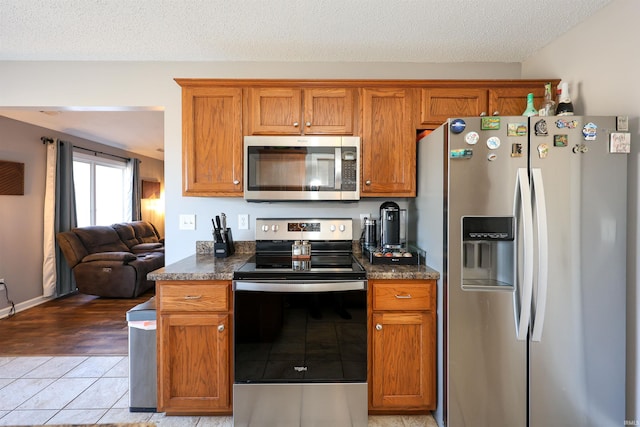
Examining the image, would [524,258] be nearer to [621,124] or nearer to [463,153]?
[463,153]

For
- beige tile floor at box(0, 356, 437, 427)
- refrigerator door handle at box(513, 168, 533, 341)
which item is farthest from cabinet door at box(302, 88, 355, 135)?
beige tile floor at box(0, 356, 437, 427)

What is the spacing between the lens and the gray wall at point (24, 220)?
12.3ft

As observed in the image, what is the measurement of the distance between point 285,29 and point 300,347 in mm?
1966

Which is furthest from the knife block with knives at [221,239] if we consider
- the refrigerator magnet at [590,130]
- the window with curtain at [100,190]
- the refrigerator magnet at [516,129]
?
the window with curtain at [100,190]

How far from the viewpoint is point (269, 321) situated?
177cm

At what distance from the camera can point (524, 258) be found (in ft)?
5.17

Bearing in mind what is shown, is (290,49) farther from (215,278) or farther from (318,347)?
(318,347)

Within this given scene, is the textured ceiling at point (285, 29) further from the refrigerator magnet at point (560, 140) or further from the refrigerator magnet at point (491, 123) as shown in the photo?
the refrigerator magnet at point (560, 140)

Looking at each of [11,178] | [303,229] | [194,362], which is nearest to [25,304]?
[11,178]

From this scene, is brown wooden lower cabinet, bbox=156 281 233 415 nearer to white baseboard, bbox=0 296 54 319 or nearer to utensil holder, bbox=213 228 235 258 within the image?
utensil holder, bbox=213 228 235 258

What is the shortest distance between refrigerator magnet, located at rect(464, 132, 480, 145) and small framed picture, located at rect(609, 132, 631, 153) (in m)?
0.67

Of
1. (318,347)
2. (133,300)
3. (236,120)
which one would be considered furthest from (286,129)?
(133,300)

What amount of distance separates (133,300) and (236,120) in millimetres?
3482

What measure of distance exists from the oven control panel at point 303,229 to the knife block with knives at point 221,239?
0.23 m
